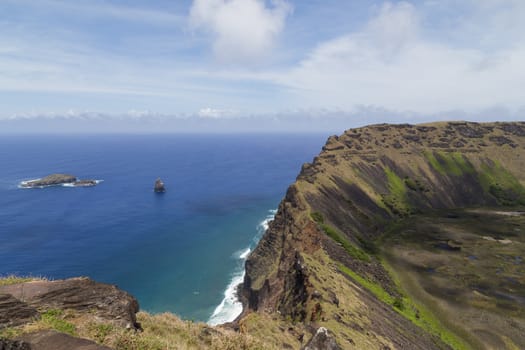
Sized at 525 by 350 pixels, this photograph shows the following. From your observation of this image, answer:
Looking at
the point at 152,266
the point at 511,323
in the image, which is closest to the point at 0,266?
the point at 152,266

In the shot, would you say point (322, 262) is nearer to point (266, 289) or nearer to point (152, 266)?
point (266, 289)

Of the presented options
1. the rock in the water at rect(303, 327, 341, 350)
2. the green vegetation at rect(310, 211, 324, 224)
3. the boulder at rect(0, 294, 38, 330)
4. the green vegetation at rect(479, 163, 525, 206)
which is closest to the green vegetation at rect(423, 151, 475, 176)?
the green vegetation at rect(479, 163, 525, 206)

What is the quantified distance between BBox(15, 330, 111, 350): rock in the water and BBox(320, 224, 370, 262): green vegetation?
67551 mm

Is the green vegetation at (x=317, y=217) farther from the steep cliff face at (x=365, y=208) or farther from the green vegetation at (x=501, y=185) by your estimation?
the green vegetation at (x=501, y=185)

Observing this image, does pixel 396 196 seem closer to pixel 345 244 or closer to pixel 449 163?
pixel 449 163

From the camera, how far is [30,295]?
15.8 metres

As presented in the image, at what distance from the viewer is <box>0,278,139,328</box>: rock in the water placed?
624 inches

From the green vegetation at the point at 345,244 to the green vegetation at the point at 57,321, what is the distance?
66.6 m

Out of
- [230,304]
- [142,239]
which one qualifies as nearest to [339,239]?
[230,304]

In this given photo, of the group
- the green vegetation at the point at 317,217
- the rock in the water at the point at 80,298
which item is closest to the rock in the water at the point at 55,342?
the rock in the water at the point at 80,298

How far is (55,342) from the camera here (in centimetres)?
1260

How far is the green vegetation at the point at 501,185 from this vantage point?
144 meters

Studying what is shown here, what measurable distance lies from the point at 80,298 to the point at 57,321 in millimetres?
2147

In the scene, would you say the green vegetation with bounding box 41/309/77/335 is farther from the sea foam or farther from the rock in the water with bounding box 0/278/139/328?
the sea foam
